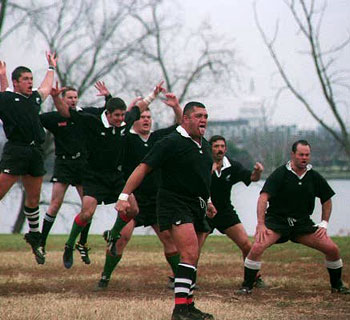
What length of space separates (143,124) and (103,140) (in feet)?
2.30

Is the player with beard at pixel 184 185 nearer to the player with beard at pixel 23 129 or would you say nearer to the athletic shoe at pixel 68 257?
the player with beard at pixel 23 129

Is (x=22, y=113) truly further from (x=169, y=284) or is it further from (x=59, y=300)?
(x=169, y=284)

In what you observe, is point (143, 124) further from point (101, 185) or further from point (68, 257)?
point (68, 257)

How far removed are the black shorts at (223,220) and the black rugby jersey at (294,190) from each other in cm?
112

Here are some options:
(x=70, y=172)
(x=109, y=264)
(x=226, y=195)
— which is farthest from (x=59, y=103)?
(x=226, y=195)

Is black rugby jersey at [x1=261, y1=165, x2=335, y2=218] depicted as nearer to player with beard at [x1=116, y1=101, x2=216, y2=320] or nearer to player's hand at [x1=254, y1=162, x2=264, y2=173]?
player's hand at [x1=254, y1=162, x2=264, y2=173]

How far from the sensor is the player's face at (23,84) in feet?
36.2

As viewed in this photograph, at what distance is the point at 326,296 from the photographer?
1087 cm

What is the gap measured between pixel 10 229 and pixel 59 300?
2412 cm

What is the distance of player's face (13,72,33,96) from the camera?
1105cm

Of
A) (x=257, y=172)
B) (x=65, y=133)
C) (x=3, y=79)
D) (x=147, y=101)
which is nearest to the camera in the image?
(x=3, y=79)

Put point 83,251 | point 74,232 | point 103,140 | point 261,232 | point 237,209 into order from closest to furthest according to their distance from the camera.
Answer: point 261,232, point 103,140, point 74,232, point 83,251, point 237,209

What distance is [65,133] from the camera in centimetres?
1296

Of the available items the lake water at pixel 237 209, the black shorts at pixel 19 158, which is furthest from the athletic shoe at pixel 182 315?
the lake water at pixel 237 209
